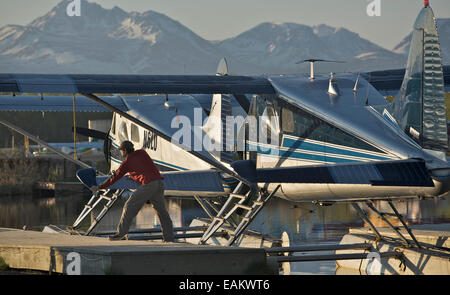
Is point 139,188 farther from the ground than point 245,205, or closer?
farther from the ground

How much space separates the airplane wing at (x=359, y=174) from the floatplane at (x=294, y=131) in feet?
0.04

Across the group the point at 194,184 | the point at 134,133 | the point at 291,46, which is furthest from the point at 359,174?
the point at 291,46

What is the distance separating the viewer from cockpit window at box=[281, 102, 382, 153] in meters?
9.27

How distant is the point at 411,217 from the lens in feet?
63.9

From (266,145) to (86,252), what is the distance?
373 cm

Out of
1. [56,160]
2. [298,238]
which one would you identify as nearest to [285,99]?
[298,238]

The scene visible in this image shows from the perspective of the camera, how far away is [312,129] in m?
9.81

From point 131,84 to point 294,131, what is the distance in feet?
7.74

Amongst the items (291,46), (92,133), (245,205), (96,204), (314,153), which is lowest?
(96,204)

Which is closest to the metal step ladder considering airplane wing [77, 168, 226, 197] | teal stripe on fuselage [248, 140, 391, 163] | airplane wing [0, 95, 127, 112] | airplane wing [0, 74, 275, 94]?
airplane wing [77, 168, 226, 197]

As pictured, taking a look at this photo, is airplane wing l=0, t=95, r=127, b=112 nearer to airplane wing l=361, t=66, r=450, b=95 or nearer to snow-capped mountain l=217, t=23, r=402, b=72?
airplane wing l=361, t=66, r=450, b=95

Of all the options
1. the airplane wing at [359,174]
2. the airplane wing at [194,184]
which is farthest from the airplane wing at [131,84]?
the airplane wing at [359,174]

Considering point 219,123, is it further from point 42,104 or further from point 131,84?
point 42,104

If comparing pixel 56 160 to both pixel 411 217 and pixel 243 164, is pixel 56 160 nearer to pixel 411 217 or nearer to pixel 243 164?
pixel 411 217
